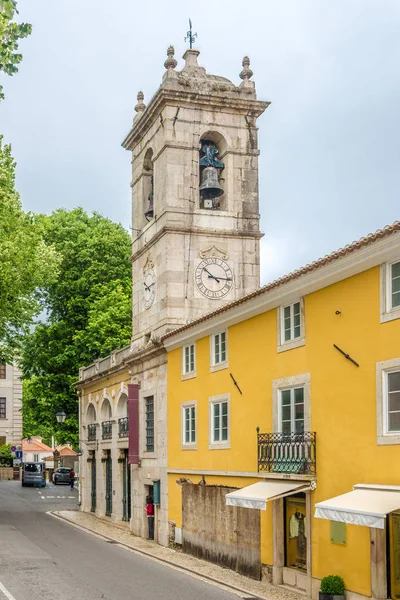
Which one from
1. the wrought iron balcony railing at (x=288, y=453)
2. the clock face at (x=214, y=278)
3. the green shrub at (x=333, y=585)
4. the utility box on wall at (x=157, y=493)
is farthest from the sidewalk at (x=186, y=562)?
the clock face at (x=214, y=278)

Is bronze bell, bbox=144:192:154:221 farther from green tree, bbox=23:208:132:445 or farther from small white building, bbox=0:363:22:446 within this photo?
small white building, bbox=0:363:22:446

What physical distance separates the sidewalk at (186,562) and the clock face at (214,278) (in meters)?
9.07

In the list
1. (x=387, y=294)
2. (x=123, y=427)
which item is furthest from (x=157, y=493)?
(x=387, y=294)

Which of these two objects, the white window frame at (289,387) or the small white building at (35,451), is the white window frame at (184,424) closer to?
the white window frame at (289,387)

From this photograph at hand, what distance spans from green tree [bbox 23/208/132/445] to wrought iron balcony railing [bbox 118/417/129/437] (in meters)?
11.0

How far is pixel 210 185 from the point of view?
3238 cm

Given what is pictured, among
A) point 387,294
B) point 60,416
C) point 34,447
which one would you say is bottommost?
point 34,447

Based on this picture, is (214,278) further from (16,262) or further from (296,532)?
(296,532)

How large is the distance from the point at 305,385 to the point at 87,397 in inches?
1035

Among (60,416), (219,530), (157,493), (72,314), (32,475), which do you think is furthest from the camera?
(32,475)

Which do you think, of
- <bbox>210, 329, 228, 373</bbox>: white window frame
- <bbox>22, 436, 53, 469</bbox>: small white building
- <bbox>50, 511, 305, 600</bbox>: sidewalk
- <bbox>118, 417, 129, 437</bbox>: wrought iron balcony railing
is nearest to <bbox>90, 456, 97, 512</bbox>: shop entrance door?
<bbox>50, 511, 305, 600</bbox>: sidewalk

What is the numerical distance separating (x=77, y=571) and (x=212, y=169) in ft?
51.2

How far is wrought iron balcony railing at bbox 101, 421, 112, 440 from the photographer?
133 feet

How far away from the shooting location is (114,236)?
174ft
